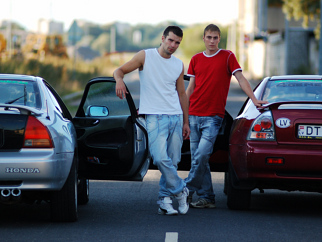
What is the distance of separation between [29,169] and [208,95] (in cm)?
237

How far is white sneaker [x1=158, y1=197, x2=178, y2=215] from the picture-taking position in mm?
7449

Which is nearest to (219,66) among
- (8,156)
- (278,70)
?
(8,156)

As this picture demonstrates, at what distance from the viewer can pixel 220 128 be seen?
8.38m

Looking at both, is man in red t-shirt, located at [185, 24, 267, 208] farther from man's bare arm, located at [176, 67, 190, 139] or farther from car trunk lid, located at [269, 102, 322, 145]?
car trunk lid, located at [269, 102, 322, 145]

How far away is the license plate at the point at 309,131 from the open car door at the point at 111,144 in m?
1.52

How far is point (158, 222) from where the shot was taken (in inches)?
277

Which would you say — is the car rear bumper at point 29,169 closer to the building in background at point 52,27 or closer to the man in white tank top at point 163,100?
the man in white tank top at point 163,100

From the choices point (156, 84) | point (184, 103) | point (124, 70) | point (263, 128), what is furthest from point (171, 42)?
point (263, 128)

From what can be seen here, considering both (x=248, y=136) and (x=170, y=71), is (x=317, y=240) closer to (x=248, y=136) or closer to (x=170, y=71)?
(x=248, y=136)

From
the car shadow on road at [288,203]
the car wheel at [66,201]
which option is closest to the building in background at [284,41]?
the car shadow on road at [288,203]

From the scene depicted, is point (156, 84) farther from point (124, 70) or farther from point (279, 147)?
point (279, 147)

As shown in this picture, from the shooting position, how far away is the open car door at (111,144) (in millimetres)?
7301

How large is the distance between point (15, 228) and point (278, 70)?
57.9 m

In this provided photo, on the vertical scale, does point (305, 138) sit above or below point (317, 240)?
above
